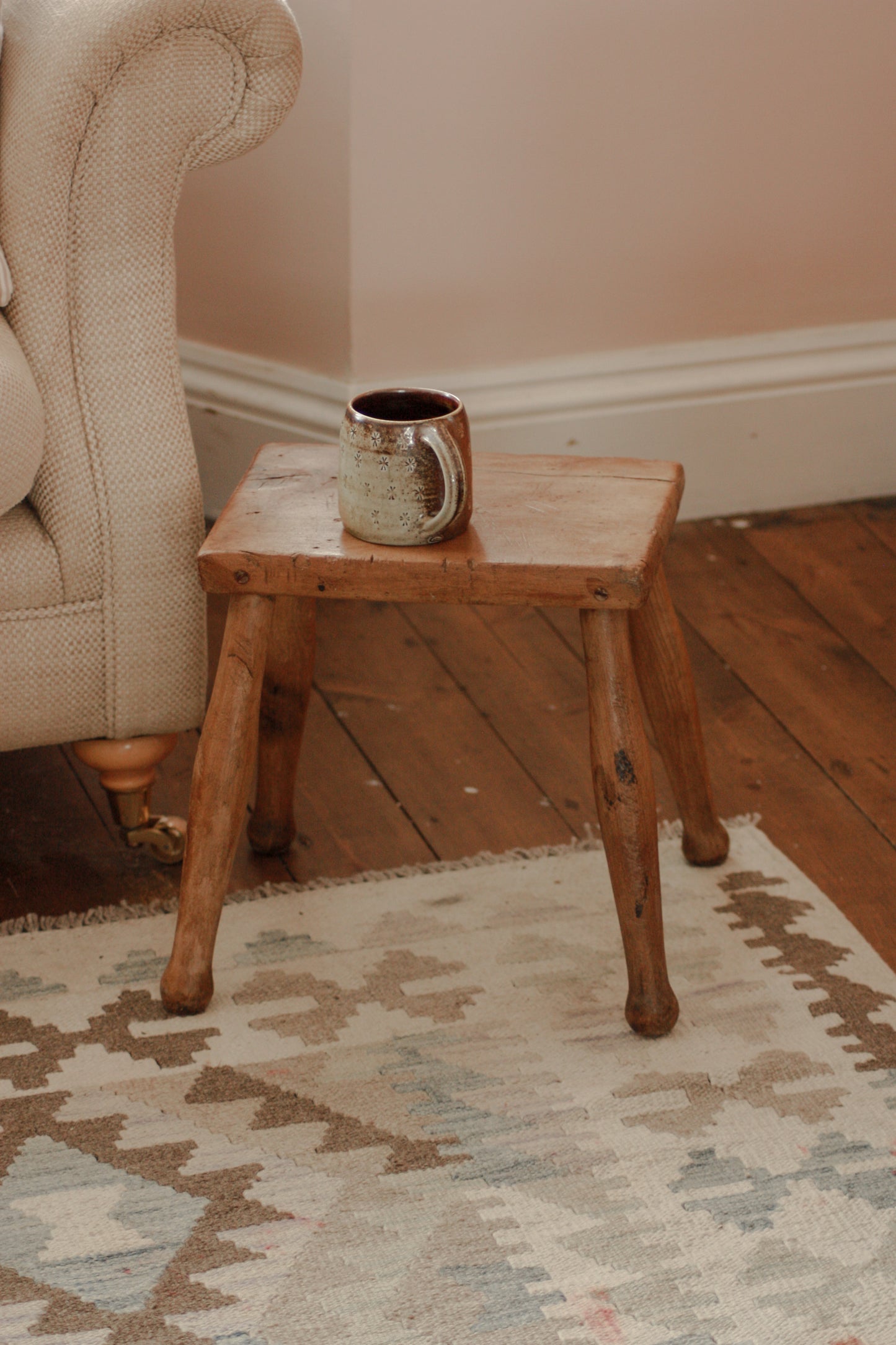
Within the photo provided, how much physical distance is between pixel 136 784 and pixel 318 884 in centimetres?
18

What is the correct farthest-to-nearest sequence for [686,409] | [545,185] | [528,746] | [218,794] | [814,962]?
[686,409], [545,185], [528,746], [814,962], [218,794]

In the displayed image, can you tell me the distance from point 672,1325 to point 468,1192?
0.16 metres

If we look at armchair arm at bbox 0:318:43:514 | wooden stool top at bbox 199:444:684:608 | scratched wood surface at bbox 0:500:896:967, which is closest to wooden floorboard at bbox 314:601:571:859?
scratched wood surface at bbox 0:500:896:967

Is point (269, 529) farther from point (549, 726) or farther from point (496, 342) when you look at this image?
point (496, 342)

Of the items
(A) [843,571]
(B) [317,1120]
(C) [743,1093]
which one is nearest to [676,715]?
(C) [743,1093]

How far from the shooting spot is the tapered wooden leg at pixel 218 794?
1049mm

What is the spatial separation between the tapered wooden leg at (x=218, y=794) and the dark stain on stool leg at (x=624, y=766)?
264 mm

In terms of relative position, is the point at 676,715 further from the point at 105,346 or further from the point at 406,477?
the point at 105,346

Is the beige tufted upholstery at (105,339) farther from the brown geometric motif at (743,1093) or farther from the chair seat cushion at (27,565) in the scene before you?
the brown geometric motif at (743,1093)

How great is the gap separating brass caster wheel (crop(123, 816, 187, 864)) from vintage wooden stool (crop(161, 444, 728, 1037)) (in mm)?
175

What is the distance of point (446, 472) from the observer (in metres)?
0.99

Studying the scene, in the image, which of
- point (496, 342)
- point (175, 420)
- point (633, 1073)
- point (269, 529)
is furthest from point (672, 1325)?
point (496, 342)

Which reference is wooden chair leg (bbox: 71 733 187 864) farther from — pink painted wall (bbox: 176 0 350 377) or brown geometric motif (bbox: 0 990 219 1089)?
pink painted wall (bbox: 176 0 350 377)

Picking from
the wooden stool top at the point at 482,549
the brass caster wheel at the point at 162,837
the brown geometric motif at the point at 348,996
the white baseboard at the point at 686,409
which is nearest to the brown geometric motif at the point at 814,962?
the brown geometric motif at the point at 348,996
